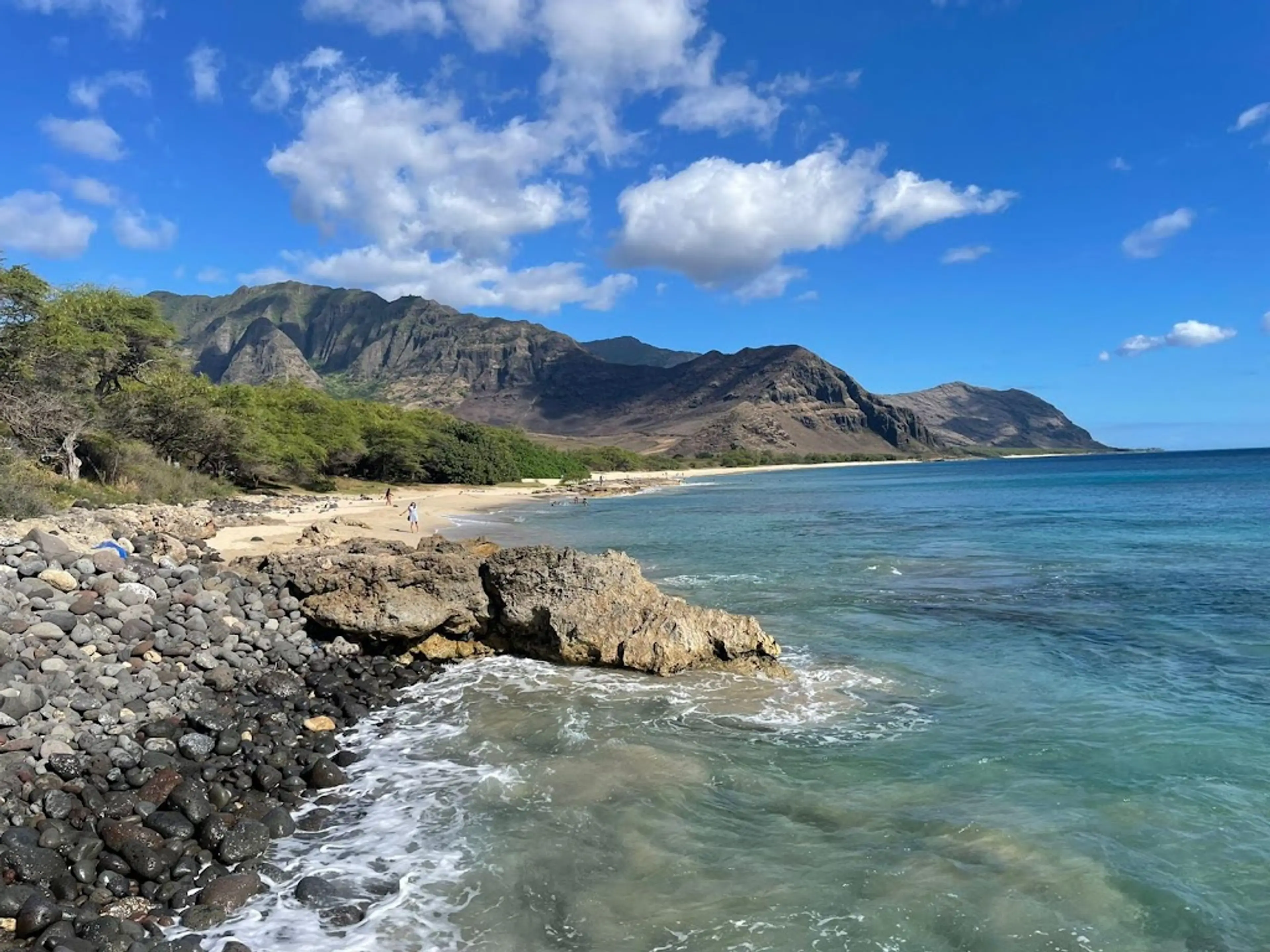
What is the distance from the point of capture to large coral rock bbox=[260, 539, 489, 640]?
1425 centimetres

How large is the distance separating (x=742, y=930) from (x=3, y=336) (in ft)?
117

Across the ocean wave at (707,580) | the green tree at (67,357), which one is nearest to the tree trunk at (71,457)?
the green tree at (67,357)

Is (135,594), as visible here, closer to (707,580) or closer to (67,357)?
(707,580)

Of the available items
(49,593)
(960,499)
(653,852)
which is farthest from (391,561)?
(960,499)

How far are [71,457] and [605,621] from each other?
32.2 metres

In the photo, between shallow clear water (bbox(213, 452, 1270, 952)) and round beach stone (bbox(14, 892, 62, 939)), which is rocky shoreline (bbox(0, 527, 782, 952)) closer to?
round beach stone (bbox(14, 892, 62, 939))

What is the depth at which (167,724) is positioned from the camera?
32.2 feet

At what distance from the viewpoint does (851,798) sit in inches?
341

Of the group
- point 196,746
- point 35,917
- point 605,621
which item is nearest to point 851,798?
point 605,621

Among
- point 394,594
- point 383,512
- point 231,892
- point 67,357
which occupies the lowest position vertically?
point 231,892

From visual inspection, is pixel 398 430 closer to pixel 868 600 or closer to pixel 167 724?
pixel 868 600

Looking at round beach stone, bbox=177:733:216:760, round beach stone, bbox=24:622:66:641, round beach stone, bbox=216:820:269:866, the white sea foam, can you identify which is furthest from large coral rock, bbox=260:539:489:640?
round beach stone, bbox=216:820:269:866

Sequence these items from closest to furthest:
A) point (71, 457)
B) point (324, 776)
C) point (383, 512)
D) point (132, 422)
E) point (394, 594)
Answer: point (324, 776) < point (394, 594) < point (71, 457) < point (132, 422) < point (383, 512)

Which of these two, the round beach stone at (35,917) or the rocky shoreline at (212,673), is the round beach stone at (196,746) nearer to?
the rocky shoreline at (212,673)
